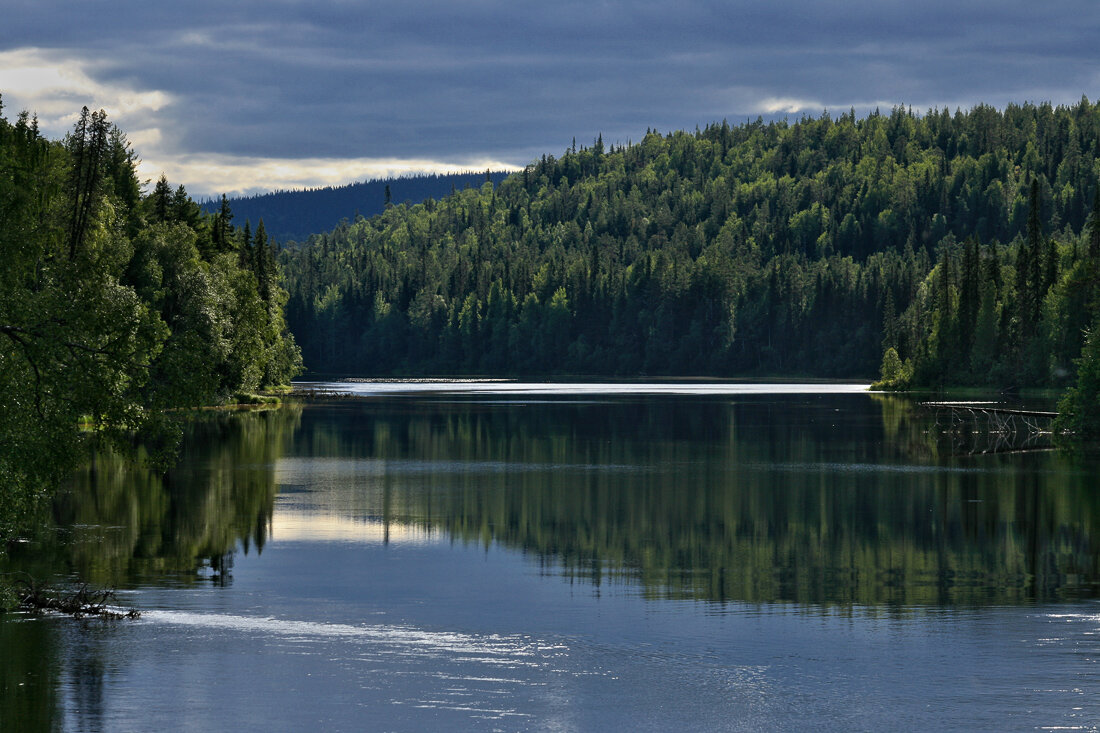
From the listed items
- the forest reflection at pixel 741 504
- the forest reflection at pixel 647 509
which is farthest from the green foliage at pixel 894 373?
the forest reflection at pixel 647 509

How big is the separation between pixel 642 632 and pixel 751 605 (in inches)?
160

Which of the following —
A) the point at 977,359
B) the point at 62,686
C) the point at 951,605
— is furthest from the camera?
the point at 977,359

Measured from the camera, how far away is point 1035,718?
827 inches

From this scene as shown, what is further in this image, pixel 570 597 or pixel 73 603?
pixel 570 597

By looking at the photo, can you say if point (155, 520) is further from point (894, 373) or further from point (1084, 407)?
point (894, 373)

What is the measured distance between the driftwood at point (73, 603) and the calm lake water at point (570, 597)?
0.60 metres

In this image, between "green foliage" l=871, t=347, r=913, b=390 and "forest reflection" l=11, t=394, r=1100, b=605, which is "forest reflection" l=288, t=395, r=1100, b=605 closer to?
"forest reflection" l=11, t=394, r=1100, b=605

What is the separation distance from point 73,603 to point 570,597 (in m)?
11.4

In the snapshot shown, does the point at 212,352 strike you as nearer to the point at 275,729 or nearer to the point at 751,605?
the point at 751,605

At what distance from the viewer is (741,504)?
4875cm

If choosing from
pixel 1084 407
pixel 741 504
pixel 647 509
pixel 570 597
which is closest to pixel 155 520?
pixel 647 509

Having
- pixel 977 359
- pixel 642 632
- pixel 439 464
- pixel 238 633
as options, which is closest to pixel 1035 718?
pixel 642 632

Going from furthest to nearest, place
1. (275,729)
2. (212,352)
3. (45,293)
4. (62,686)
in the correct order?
(212,352) → (45,293) → (62,686) → (275,729)

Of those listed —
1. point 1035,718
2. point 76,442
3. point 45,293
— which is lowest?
point 1035,718
